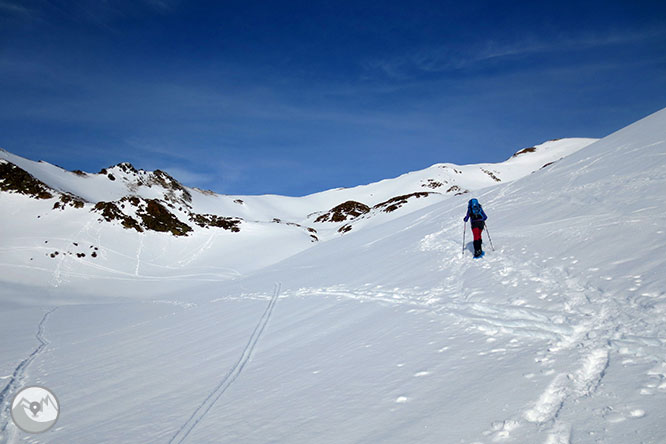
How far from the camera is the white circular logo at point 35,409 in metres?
5.61

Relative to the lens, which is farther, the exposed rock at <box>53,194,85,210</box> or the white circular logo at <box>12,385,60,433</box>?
the exposed rock at <box>53,194,85,210</box>

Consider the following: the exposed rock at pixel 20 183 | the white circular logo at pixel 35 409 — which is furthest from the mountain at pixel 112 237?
the white circular logo at pixel 35 409

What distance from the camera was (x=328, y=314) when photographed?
28.7 ft

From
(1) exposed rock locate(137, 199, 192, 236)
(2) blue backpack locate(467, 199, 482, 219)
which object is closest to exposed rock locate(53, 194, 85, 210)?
(1) exposed rock locate(137, 199, 192, 236)

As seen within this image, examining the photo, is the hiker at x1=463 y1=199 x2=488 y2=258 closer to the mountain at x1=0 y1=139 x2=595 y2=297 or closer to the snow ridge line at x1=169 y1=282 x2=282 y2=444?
the snow ridge line at x1=169 y1=282 x2=282 y2=444

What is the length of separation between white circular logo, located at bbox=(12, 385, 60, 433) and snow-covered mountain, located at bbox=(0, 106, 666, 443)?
0.72ft

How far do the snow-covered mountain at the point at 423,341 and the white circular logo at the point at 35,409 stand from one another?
0.22m

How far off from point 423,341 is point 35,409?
7.72 m

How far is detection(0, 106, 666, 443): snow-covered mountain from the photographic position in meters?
3.36

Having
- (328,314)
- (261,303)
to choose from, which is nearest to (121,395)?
(328,314)

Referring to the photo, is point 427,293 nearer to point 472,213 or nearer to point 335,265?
point 472,213

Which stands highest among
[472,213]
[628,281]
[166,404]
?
[472,213]

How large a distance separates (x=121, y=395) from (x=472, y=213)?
1053cm

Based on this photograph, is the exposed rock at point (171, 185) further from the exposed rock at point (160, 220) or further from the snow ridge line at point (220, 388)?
the snow ridge line at point (220, 388)
